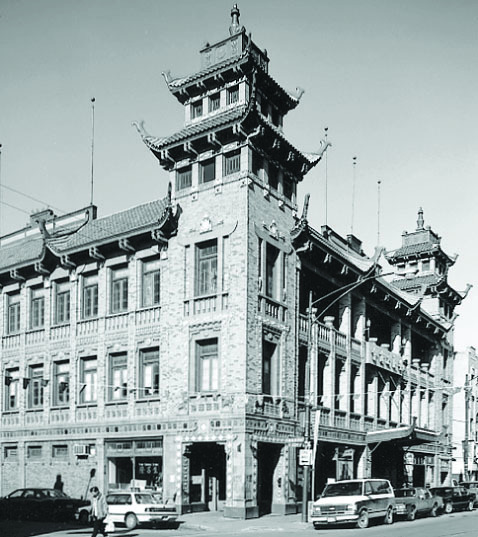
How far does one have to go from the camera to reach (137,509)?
2639 cm

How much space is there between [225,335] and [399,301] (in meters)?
18.3

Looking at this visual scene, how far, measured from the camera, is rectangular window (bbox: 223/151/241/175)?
31891 millimetres

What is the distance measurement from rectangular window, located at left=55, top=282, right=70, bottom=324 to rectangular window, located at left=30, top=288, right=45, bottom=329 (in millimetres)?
1057

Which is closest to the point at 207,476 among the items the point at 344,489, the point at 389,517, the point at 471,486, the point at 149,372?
the point at 149,372

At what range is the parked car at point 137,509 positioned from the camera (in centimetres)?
2638

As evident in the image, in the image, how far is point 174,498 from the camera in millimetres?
30406

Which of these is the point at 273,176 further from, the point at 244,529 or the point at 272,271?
the point at 244,529

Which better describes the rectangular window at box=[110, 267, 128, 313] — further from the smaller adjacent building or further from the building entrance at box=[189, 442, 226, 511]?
the smaller adjacent building

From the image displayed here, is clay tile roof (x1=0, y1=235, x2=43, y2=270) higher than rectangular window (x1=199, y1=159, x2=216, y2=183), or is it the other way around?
rectangular window (x1=199, y1=159, x2=216, y2=183)

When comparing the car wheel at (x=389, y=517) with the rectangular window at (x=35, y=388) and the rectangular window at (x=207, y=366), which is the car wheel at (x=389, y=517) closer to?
the rectangular window at (x=207, y=366)

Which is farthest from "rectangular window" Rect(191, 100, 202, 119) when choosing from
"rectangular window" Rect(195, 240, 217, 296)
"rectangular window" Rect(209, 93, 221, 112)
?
"rectangular window" Rect(195, 240, 217, 296)

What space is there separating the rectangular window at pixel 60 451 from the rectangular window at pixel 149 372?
216 inches

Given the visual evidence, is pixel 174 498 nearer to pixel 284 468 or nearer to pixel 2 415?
pixel 284 468

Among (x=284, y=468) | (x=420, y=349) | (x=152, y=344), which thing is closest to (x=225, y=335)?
(x=152, y=344)
